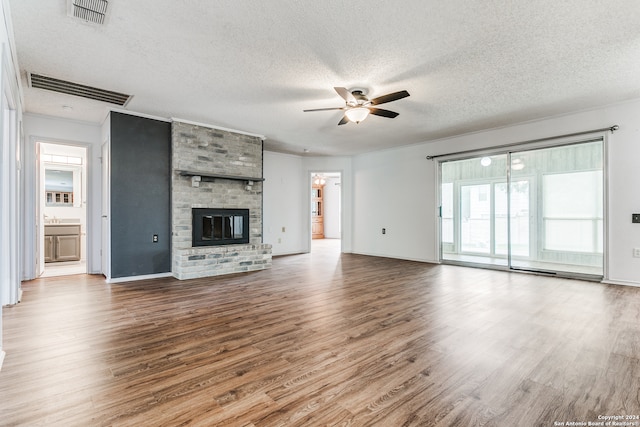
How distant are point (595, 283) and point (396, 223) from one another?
12.0 feet

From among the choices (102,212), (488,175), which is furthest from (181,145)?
(488,175)

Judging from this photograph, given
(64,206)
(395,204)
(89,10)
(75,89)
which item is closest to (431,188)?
(395,204)

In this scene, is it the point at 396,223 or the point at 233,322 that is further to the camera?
the point at 396,223

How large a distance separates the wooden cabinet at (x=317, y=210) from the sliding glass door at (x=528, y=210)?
22.8 feet

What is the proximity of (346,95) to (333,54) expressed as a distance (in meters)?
0.52

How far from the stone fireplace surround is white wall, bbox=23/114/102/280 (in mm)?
1525

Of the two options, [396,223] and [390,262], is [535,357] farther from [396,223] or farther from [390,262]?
[396,223]

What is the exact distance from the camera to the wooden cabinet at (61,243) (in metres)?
6.32

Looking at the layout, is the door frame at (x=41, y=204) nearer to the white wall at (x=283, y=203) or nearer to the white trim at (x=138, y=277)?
the white trim at (x=138, y=277)

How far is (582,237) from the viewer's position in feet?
17.9

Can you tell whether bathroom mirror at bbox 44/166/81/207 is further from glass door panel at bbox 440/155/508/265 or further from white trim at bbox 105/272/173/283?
glass door panel at bbox 440/155/508/265

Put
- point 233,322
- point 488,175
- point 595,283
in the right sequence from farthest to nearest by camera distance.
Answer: point 488,175 < point 595,283 < point 233,322

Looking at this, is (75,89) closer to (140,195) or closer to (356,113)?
(140,195)

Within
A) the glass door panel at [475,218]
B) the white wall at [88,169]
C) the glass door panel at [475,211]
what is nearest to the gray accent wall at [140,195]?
the white wall at [88,169]
